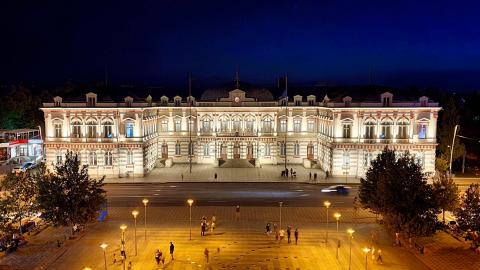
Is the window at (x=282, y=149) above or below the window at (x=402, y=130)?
below

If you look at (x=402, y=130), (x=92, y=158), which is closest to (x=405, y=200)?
(x=402, y=130)

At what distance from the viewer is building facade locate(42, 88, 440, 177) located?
65.3 m

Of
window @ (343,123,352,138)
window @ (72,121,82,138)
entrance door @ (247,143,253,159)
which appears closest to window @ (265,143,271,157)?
entrance door @ (247,143,253,159)

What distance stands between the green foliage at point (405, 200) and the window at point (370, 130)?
26.9 meters

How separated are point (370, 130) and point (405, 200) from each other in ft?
101

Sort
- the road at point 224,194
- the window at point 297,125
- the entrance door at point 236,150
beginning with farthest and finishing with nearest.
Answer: the entrance door at point 236,150, the window at point 297,125, the road at point 224,194

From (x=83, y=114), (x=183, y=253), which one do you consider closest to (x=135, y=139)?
(x=83, y=114)

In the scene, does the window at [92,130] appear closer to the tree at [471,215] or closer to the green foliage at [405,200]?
the green foliage at [405,200]

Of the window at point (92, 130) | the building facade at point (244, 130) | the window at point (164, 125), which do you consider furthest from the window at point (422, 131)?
the window at point (92, 130)

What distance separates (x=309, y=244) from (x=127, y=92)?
44.5m

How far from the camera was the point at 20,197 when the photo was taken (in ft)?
134

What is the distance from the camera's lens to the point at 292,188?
60.8 m

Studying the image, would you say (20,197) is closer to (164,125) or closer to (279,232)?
(279,232)

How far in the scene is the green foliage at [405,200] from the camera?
35.9 meters
